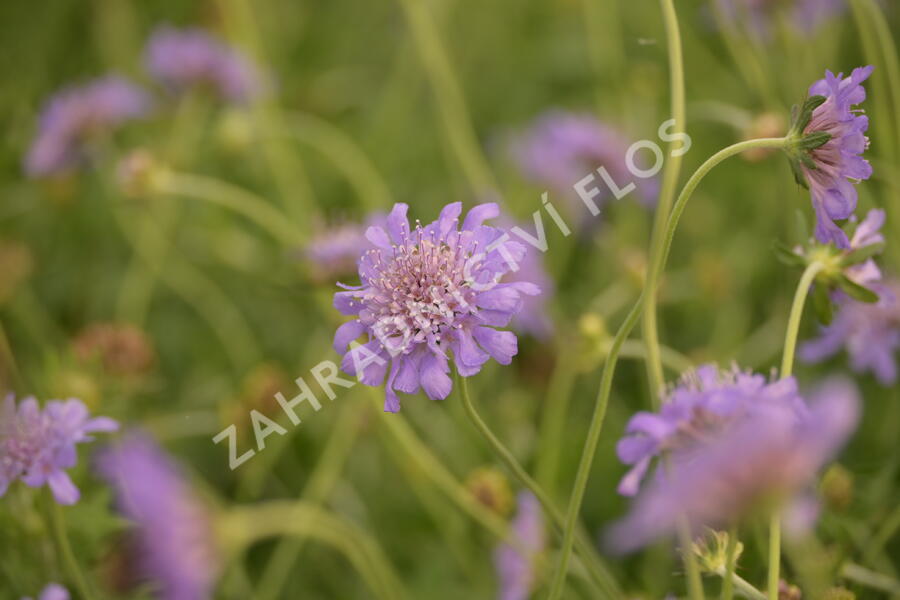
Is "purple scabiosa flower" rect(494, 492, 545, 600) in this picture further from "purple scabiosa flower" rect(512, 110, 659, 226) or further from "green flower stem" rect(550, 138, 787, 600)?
"purple scabiosa flower" rect(512, 110, 659, 226)

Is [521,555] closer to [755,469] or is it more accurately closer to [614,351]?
[614,351]

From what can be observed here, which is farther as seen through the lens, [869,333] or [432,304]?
[869,333]

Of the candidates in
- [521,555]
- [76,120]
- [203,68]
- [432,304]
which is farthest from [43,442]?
[203,68]

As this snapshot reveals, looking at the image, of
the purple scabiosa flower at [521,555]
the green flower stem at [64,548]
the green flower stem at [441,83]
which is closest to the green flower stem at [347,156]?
the green flower stem at [441,83]

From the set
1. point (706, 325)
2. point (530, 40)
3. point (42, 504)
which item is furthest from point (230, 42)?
point (42, 504)

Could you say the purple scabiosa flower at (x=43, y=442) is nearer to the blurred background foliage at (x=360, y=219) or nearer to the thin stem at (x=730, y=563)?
the blurred background foliage at (x=360, y=219)

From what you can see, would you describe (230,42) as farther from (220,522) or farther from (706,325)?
(220,522)

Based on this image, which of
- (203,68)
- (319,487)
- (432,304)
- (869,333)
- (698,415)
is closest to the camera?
(698,415)
